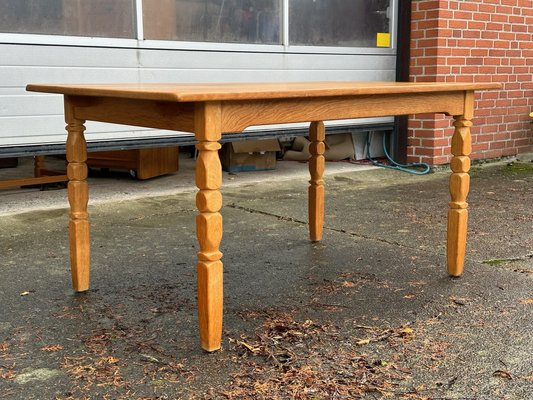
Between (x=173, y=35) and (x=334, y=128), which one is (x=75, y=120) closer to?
(x=173, y=35)

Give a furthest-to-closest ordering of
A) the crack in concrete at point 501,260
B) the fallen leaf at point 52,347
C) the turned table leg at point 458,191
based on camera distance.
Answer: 1. the crack in concrete at point 501,260
2. the turned table leg at point 458,191
3. the fallen leaf at point 52,347

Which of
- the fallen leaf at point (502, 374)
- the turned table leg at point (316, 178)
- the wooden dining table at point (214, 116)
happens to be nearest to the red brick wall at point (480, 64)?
the turned table leg at point (316, 178)

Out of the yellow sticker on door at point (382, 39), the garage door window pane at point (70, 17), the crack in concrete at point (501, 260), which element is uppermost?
the garage door window pane at point (70, 17)

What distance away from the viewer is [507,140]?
688 cm

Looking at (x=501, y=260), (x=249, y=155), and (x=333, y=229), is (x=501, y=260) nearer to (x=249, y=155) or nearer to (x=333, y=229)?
(x=333, y=229)

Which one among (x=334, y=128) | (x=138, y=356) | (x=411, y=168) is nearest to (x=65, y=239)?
(x=138, y=356)

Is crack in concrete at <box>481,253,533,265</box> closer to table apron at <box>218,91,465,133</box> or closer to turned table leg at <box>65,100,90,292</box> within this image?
table apron at <box>218,91,465,133</box>

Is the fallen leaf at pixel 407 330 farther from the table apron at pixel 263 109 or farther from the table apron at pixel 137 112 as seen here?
the table apron at pixel 137 112

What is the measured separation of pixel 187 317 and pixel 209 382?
566mm

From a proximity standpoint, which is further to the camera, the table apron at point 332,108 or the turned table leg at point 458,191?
the turned table leg at point 458,191

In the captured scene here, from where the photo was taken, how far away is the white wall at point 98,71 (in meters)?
4.40

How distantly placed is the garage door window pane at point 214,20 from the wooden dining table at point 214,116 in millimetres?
2395

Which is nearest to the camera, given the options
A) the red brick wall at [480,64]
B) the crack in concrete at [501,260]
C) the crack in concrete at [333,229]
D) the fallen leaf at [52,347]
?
the fallen leaf at [52,347]

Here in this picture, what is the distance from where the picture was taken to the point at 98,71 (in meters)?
4.73
